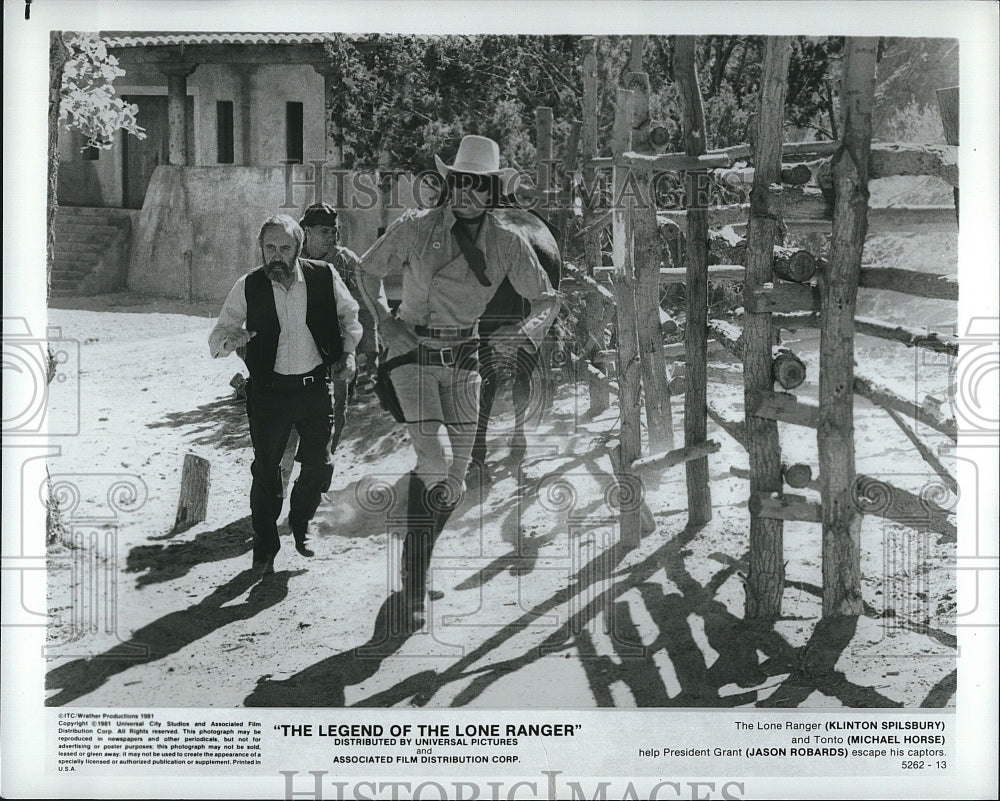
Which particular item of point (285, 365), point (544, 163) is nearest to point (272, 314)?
point (285, 365)

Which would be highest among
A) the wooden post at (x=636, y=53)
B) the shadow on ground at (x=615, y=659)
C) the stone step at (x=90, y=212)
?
the wooden post at (x=636, y=53)

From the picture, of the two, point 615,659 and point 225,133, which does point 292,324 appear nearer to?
point 225,133

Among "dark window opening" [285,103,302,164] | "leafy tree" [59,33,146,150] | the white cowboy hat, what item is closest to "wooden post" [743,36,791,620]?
the white cowboy hat

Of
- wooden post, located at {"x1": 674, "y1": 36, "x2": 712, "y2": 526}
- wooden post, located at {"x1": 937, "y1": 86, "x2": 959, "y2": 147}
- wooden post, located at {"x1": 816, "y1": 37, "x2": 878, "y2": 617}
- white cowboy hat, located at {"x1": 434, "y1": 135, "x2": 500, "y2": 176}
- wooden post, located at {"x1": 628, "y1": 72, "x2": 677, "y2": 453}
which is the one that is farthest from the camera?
wooden post, located at {"x1": 628, "y1": 72, "x2": 677, "y2": 453}

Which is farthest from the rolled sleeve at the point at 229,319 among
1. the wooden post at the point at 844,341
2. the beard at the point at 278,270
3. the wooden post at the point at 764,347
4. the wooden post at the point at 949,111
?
the wooden post at the point at 949,111

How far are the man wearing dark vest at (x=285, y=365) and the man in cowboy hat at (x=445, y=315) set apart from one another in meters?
0.24

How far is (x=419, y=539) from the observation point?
16.7ft

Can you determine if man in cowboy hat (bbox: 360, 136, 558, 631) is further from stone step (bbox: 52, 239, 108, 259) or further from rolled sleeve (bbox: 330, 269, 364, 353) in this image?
stone step (bbox: 52, 239, 108, 259)

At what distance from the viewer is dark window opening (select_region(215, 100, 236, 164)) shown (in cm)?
508

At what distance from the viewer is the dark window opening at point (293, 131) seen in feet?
16.5

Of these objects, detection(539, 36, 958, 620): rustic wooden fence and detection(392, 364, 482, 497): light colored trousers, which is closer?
detection(539, 36, 958, 620): rustic wooden fence

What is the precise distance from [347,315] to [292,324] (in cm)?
24

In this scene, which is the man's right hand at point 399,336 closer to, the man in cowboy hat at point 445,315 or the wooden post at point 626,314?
the man in cowboy hat at point 445,315

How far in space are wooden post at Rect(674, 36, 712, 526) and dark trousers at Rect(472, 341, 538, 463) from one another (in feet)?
2.72
